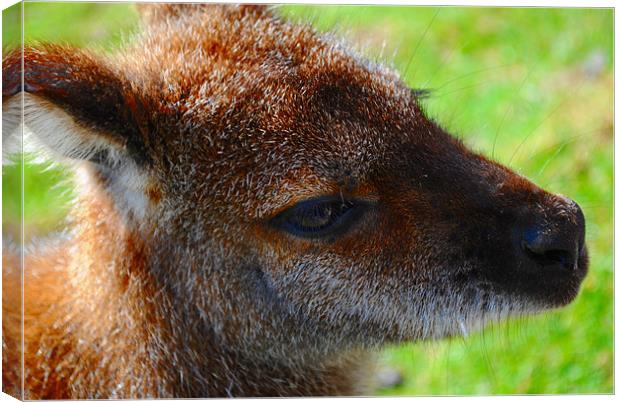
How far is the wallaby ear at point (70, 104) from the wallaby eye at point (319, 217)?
0.64 meters

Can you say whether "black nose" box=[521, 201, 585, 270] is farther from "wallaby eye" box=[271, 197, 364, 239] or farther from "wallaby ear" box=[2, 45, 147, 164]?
"wallaby ear" box=[2, 45, 147, 164]

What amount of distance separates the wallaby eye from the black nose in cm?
70

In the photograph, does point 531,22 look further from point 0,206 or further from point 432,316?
point 0,206

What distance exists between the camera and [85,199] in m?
3.94

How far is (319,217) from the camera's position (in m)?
3.59

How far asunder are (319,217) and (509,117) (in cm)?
294

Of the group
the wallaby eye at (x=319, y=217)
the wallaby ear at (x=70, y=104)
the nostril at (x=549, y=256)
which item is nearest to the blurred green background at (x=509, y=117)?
the nostril at (x=549, y=256)

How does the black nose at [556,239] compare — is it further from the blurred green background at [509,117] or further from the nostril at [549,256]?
the blurred green background at [509,117]

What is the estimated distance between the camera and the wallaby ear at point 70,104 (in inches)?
129

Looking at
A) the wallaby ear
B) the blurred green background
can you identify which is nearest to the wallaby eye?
the wallaby ear

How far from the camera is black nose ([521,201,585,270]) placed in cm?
362

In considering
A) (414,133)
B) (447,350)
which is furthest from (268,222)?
(447,350)

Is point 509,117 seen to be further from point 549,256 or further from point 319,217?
point 319,217

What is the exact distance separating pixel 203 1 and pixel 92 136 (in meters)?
1.13
